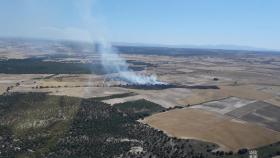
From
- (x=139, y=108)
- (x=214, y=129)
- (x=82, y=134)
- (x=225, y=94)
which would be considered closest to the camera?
(x=82, y=134)

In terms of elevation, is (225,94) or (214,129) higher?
(214,129)

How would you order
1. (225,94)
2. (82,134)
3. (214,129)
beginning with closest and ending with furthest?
1. (82,134)
2. (214,129)
3. (225,94)

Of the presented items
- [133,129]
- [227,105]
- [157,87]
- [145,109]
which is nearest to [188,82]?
[157,87]

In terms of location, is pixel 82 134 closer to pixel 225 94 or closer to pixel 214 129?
pixel 214 129

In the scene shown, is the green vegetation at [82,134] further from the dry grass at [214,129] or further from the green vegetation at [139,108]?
the dry grass at [214,129]

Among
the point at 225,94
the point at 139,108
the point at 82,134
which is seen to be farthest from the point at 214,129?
the point at 225,94

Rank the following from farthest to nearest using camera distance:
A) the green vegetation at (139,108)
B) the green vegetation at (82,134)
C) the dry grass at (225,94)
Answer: the dry grass at (225,94)
the green vegetation at (139,108)
the green vegetation at (82,134)

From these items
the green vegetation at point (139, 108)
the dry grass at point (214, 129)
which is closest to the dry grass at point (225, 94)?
the green vegetation at point (139, 108)

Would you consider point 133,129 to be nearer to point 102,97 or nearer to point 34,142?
point 34,142

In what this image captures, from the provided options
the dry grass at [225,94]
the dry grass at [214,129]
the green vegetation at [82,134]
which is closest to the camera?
the green vegetation at [82,134]
